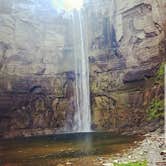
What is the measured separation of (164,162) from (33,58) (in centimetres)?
2173

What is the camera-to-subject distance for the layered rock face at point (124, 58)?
25859 mm

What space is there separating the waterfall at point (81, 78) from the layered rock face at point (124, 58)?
0.52 metres

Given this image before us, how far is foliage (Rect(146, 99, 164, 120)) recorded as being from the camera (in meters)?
23.0

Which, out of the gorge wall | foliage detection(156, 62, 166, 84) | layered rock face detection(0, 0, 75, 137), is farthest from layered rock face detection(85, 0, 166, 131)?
layered rock face detection(0, 0, 75, 137)

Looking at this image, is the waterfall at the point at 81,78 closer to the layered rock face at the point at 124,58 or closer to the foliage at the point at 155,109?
the layered rock face at the point at 124,58

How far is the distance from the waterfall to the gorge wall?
0.45 metres

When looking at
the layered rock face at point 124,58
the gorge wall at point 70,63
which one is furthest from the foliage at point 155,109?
the gorge wall at point 70,63

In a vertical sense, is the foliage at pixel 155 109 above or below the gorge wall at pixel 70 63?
below

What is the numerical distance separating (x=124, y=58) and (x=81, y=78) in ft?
14.4

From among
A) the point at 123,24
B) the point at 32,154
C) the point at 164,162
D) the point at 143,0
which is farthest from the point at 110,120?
the point at 164,162

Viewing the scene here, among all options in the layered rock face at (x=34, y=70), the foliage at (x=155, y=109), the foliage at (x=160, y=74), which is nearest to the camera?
the foliage at (x=155, y=109)

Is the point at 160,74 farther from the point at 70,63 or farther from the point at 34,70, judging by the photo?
the point at 34,70

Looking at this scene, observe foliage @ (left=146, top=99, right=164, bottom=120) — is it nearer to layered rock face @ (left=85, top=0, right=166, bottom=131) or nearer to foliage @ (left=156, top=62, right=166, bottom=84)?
layered rock face @ (left=85, top=0, right=166, bottom=131)

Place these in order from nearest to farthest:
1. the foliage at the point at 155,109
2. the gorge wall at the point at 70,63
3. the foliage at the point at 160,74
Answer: the foliage at the point at 155,109
the foliage at the point at 160,74
the gorge wall at the point at 70,63
